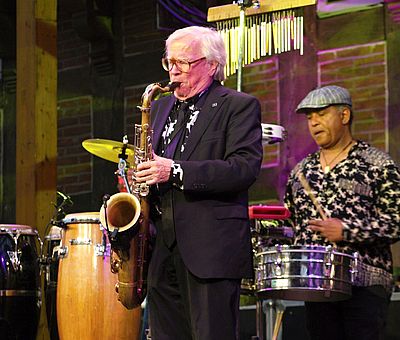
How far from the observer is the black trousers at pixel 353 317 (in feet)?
12.4

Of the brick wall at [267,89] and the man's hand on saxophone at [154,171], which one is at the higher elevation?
the brick wall at [267,89]

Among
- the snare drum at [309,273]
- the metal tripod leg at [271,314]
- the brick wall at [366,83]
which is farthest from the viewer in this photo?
the brick wall at [366,83]

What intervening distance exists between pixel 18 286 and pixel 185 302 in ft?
6.56

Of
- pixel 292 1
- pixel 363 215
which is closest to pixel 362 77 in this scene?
pixel 292 1

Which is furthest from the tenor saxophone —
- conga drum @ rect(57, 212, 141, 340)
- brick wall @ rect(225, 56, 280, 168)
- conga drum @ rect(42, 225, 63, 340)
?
Result: brick wall @ rect(225, 56, 280, 168)

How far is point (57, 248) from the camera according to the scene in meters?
4.93

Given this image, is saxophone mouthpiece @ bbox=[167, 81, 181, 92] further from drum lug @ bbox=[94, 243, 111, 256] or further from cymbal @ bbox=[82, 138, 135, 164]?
drum lug @ bbox=[94, 243, 111, 256]

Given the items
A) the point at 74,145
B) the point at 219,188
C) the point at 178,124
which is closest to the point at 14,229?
the point at 178,124

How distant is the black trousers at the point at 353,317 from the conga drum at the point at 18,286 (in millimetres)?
1623

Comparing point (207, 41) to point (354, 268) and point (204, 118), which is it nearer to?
point (204, 118)

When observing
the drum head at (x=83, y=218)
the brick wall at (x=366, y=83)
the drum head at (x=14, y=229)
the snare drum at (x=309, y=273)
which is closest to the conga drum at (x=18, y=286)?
the drum head at (x=14, y=229)

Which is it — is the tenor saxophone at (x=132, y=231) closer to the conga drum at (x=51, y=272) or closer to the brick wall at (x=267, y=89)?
the conga drum at (x=51, y=272)

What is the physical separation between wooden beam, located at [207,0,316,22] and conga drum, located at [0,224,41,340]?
5.52ft

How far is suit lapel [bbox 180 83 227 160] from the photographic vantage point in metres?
3.06
